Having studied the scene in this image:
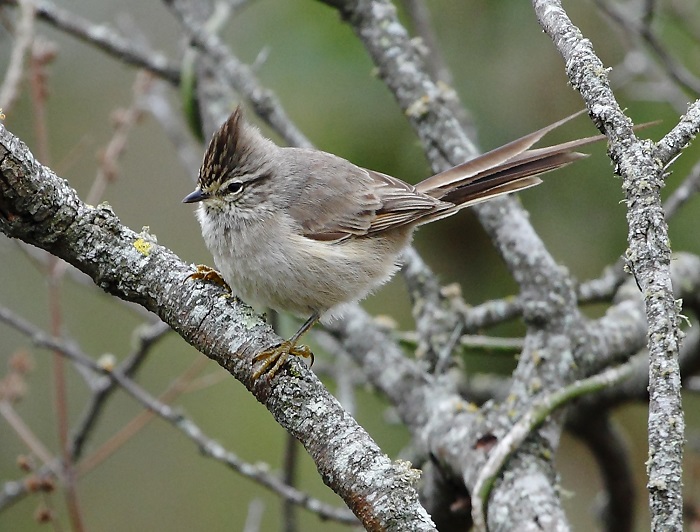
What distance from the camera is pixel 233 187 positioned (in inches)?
148

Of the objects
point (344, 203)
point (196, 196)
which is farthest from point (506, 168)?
point (196, 196)

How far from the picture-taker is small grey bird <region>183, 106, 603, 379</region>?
3441 mm

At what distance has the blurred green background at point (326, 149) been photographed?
491 cm

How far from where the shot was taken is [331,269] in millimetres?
3549

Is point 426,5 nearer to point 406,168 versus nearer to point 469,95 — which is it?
point 469,95

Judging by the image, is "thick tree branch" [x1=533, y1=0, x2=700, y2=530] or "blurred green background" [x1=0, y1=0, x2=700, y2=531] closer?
"thick tree branch" [x1=533, y1=0, x2=700, y2=530]

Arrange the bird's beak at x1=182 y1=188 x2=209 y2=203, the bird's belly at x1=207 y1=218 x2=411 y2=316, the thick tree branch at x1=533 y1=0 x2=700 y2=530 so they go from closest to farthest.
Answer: the thick tree branch at x1=533 y1=0 x2=700 y2=530 → the bird's belly at x1=207 y1=218 x2=411 y2=316 → the bird's beak at x1=182 y1=188 x2=209 y2=203

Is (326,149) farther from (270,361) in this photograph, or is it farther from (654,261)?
(654,261)

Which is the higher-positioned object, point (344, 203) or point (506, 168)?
point (506, 168)

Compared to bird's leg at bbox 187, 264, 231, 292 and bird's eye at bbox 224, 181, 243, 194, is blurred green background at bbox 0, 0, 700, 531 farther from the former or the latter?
bird's leg at bbox 187, 264, 231, 292

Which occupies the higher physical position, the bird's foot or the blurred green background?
the blurred green background

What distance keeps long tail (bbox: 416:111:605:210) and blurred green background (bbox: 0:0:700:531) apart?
0.69 m

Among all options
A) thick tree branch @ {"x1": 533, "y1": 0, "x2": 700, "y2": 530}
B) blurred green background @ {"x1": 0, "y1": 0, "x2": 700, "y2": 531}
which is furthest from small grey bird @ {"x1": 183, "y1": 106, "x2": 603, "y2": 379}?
thick tree branch @ {"x1": 533, "y1": 0, "x2": 700, "y2": 530}

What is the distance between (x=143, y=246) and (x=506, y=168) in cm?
181
